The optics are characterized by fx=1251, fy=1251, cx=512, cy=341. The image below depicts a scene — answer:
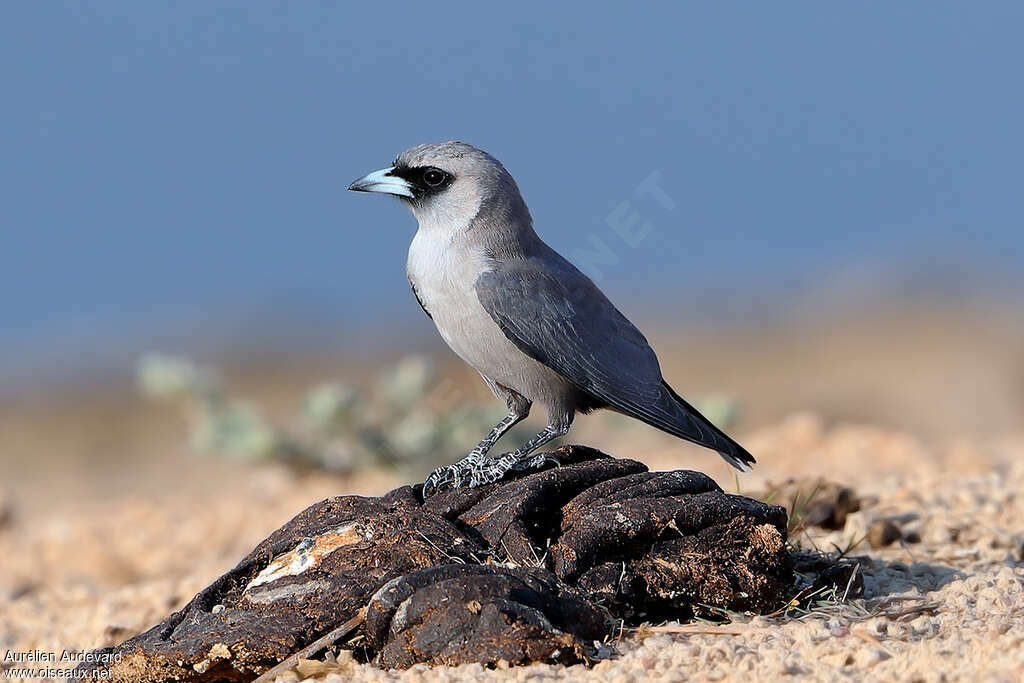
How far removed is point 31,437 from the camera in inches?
918

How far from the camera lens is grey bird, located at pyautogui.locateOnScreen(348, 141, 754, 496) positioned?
546cm

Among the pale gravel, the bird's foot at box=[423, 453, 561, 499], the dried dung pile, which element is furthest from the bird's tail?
the pale gravel

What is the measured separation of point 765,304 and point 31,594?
25763mm

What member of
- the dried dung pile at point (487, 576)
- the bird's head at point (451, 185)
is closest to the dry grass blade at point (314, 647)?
the dried dung pile at point (487, 576)

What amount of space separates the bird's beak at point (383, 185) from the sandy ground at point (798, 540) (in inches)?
A: 93.9

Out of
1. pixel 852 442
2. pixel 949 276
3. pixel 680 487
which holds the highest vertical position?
pixel 949 276

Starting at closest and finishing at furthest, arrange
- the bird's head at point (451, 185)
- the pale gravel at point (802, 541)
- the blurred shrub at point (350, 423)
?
1. the pale gravel at point (802, 541)
2. the bird's head at point (451, 185)
3. the blurred shrub at point (350, 423)

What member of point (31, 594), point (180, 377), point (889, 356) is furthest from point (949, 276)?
point (31, 594)

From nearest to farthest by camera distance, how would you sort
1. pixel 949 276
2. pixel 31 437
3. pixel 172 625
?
pixel 172 625
pixel 31 437
pixel 949 276

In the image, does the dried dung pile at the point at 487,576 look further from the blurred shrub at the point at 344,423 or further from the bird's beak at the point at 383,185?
the blurred shrub at the point at 344,423

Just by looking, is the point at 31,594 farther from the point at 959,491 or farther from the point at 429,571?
the point at 959,491

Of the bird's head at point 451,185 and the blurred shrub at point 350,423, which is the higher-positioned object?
the blurred shrub at point 350,423

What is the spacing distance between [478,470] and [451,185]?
136cm

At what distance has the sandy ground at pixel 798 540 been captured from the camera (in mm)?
4020
